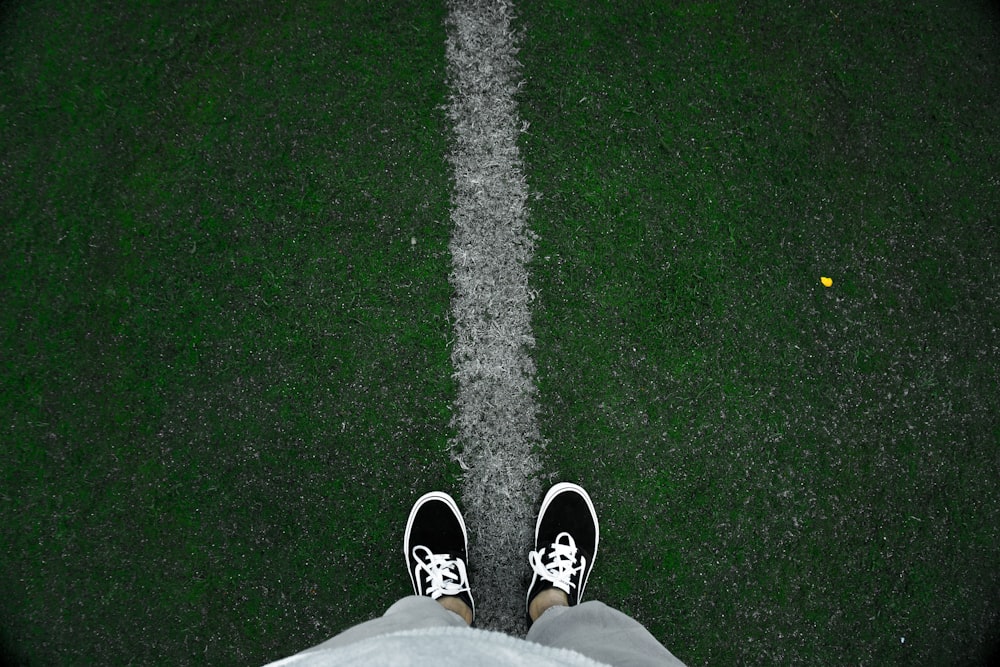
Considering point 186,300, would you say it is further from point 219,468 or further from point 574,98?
point 574,98

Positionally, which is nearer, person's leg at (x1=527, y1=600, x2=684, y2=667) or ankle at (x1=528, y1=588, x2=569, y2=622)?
person's leg at (x1=527, y1=600, x2=684, y2=667)

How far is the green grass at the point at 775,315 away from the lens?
6.40 ft

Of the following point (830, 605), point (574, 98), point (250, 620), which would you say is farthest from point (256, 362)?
point (830, 605)

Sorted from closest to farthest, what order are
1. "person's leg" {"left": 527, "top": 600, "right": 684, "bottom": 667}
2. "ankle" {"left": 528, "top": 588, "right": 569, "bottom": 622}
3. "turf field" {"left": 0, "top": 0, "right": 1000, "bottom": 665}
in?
"person's leg" {"left": 527, "top": 600, "right": 684, "bottom": 667} → "ankle" {"left": 528, "top": 588, "right": 569, "bottom": 622} → "turf field" {"left": 0, "top": 0, "right": 1000, "bottom": 665}

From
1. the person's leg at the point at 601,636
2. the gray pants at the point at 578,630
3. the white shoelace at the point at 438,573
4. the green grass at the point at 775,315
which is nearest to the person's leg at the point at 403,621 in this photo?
the gray pants at the point at 578,630

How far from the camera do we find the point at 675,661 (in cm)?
139

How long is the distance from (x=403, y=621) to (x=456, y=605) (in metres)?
0.44

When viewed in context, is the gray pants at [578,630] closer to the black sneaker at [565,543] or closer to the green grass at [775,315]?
the black sneaker at [565,543]

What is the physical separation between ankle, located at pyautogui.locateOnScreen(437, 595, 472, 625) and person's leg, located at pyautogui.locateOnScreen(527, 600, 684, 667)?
1.12ft

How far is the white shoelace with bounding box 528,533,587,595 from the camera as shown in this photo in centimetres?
184

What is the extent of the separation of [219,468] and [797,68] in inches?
106

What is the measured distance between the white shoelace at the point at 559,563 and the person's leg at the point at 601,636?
0.16 m

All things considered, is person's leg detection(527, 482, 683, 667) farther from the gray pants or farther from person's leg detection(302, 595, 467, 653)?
person's leg detection(302, 595, 467, 653)

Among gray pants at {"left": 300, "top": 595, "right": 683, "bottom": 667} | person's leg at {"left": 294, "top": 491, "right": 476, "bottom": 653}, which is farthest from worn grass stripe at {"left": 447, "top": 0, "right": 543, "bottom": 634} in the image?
gray pants at {"left": 300, "top": 595, "right": 683, "bottom": 667}
